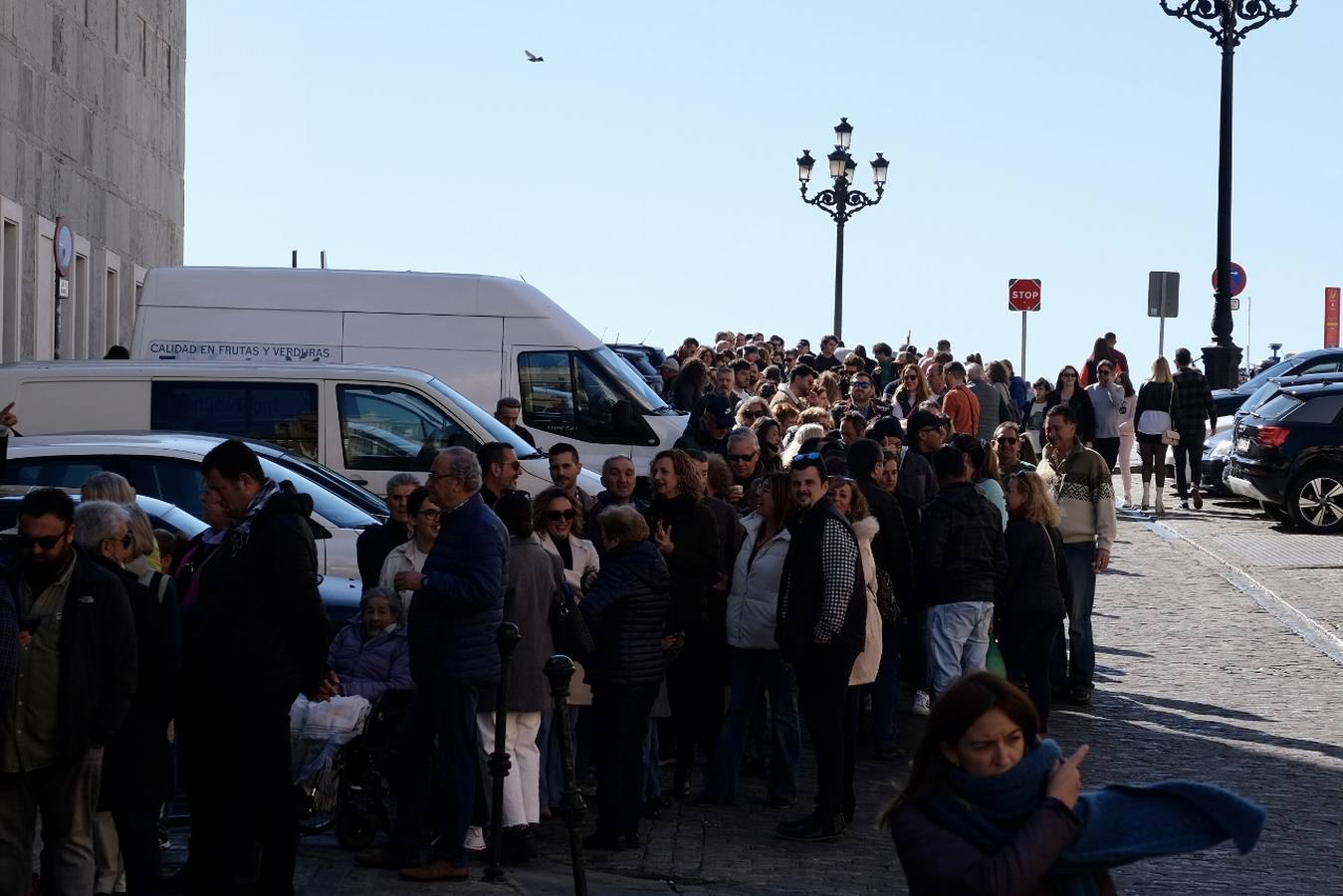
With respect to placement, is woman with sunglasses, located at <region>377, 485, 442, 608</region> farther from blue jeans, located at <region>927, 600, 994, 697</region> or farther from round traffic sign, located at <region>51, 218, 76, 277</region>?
round traffic sign, located at <region>51, 218, 76, 277</region>

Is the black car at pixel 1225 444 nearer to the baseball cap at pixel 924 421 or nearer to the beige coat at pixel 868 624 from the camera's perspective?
the baseball cap at pixel 924 421

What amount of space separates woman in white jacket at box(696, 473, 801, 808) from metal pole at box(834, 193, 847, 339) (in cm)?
2585

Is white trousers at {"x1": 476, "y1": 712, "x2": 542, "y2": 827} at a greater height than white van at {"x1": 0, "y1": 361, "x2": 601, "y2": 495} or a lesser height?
lesser

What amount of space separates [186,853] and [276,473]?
3.58 metres

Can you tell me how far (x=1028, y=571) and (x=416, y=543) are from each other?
13.4 ft

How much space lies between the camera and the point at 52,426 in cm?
1628

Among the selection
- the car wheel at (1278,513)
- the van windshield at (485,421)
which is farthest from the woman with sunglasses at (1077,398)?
the van windshield at (485,421)

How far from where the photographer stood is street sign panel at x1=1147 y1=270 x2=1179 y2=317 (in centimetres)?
3288

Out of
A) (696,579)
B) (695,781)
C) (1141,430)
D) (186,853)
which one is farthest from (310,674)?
(1141,430)

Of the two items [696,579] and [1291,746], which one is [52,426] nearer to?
[696,579]

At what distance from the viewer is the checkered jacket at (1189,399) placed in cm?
2705

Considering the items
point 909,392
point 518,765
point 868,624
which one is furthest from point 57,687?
point 909,392

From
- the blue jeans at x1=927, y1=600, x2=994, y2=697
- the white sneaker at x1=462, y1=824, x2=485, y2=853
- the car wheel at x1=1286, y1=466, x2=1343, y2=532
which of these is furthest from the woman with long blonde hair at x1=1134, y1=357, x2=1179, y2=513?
the white sneaker at x1=462, y1=824, x2=485, y2=853

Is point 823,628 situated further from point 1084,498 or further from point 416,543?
point 1084,498
